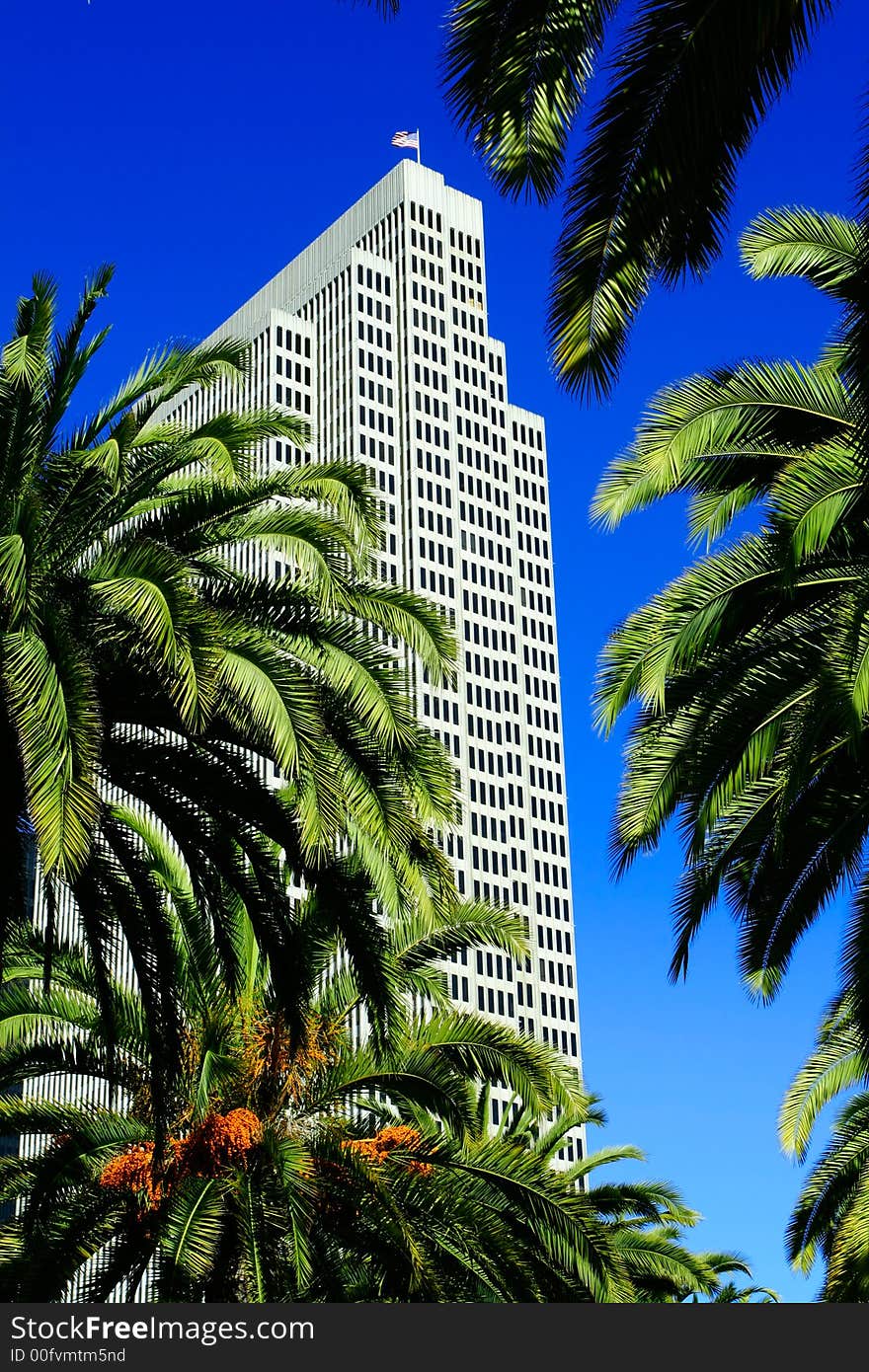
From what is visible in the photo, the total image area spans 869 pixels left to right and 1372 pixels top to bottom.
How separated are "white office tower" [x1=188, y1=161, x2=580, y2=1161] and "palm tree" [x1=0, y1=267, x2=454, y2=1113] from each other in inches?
3861

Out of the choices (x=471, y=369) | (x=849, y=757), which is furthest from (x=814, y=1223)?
(x=471, y=369)

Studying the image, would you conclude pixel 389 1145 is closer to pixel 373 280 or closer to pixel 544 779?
pixel 544 779

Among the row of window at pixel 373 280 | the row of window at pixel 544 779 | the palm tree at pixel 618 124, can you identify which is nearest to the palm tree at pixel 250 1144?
the palm tree at pixel 618 124

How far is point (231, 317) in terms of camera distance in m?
134

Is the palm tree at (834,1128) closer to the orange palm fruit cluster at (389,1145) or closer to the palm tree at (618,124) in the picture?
the orange palm fruit cluster at (389,1145)

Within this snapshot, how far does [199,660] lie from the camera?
1427 cm

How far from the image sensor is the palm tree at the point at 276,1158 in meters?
18.8

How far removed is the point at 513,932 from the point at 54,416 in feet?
28.2

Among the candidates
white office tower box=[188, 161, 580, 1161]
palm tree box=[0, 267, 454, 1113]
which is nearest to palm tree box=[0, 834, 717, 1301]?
palm tree box=[0, 267, 454, 1113]

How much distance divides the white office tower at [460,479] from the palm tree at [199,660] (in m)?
Answer: 98.1

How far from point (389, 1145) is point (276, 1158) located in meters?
1.76

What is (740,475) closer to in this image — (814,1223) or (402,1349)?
(402,1349)

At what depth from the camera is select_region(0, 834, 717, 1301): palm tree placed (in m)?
18.8

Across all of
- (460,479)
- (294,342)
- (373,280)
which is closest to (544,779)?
(460,479)
